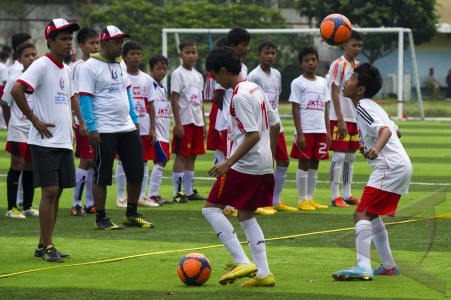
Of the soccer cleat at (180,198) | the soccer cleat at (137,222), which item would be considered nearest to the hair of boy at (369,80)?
the soccer cleat at (137,222)

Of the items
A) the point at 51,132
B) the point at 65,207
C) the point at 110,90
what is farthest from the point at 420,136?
the point at 51,132

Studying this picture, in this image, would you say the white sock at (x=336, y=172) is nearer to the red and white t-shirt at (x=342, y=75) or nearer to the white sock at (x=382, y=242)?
the red and white t-shirt at (x=342, y=75)

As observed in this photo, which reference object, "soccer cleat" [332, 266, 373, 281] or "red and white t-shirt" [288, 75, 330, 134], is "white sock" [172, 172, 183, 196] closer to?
"red and white t-shirt" [288, 75, 330, 134]

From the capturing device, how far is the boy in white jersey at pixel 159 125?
48.7 feet

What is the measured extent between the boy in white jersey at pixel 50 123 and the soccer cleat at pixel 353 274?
8.64ft

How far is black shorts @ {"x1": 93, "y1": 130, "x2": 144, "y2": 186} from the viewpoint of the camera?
11.9 metres

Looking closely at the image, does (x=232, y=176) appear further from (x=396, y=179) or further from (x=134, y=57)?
(x=134, y=57)

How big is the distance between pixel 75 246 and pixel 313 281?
3.01 meters

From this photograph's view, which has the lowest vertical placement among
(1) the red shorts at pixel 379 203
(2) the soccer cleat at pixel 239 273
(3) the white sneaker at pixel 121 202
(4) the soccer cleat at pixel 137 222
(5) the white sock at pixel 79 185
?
(3) the white sneaker at pixel 121 202

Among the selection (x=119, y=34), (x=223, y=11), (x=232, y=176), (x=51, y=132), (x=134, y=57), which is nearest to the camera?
(x=232, y=176)

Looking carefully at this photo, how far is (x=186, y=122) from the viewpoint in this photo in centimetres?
1536

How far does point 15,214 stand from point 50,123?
348cm

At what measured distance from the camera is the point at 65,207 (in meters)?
14.4

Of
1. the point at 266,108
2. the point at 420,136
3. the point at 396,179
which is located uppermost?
the point at 266,108
